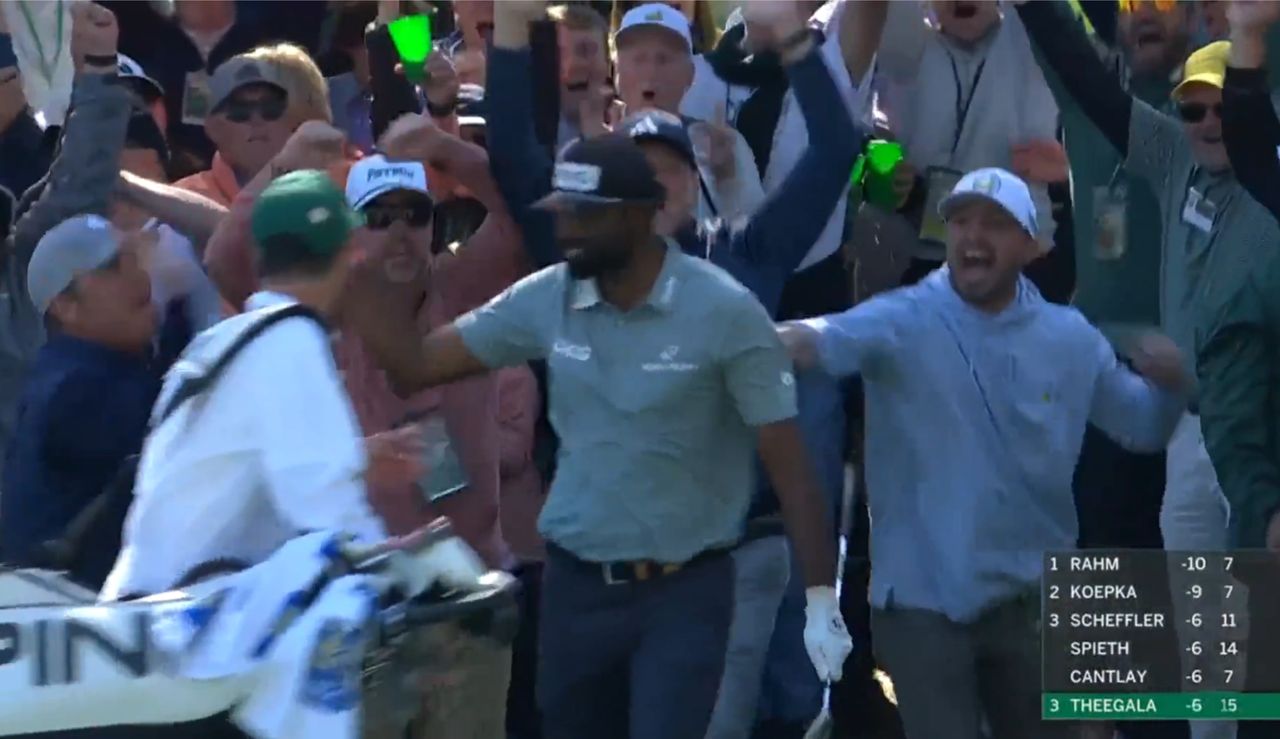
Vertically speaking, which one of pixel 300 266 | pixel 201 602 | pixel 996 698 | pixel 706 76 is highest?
pixel 706 76

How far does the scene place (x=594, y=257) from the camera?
509 centimetres

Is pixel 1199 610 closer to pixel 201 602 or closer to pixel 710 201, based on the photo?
pixel 710 201

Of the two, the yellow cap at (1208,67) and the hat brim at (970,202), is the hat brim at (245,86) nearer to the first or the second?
the hat brim at (970,202)

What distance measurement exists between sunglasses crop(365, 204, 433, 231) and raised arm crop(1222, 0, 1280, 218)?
2.08m

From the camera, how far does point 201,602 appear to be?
391cm

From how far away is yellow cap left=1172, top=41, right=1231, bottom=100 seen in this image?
240 inches

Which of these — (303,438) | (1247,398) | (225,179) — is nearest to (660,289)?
(303,438)

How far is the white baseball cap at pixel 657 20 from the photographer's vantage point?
6.67 m

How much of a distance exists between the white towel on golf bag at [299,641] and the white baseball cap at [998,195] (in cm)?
217

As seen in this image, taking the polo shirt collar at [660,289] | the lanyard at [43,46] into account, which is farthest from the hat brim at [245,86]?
the polo shirt collar at [660,289]

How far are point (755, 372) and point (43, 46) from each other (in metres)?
3.06

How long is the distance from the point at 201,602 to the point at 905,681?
205cm

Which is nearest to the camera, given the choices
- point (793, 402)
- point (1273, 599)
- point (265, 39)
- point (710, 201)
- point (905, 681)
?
point (793, 402)

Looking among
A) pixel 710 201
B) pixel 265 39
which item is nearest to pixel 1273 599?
pixel 710 201
